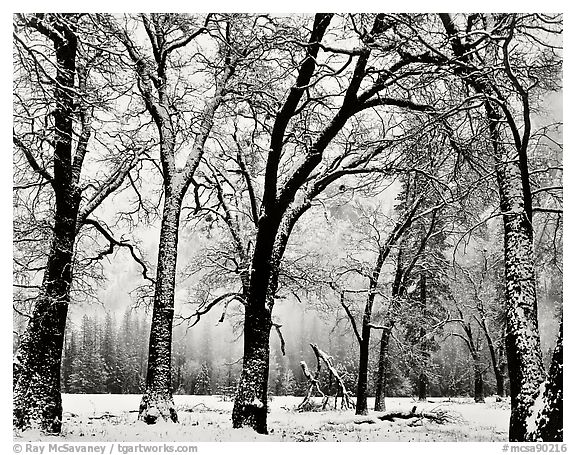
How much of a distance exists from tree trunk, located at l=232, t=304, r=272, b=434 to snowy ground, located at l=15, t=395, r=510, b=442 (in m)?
0.18

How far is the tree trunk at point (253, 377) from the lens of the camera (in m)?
7.20

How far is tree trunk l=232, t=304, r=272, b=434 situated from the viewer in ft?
23.6

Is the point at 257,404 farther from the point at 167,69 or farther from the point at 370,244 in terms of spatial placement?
the point at 370,244

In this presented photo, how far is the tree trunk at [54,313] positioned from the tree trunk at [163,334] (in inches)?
52.2

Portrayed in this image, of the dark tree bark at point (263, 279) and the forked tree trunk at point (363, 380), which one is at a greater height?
the dark tree bark at point (263, 279)

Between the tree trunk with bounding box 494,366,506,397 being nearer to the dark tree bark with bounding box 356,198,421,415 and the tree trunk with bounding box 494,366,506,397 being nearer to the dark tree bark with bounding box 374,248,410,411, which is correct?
the dark tree bark with bounding box 374,248,410,411

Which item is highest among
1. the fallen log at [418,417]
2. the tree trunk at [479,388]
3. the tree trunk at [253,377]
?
the tree trunk at [253,377]

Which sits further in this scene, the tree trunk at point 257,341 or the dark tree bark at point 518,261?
the tree trunk at point 257,341

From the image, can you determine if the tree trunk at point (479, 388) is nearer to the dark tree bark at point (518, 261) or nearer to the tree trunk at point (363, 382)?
the tree trunk at point (363, 382)

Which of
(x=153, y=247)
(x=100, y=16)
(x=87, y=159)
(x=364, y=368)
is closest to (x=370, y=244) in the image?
(x=364, y=368)

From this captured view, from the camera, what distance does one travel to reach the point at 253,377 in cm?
730

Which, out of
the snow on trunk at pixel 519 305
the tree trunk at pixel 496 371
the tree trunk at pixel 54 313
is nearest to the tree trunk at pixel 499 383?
the tree trunk at pixel 496 371

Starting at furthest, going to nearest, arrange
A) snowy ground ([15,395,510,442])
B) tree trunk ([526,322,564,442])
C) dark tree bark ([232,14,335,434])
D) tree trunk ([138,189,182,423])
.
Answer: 1. tree trunk ([138,189,182,423])
2. dark tree bark ([232,14,335,434])
3. snowy ground ([15,395,510,442])
4. tree trunk ([526,322,564,442])

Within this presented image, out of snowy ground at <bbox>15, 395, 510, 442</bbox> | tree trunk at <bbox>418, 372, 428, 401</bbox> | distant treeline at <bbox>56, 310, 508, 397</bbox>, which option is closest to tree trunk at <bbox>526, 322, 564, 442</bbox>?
snowy ground at <bbox>15, 395, 510, 442</bbox>
